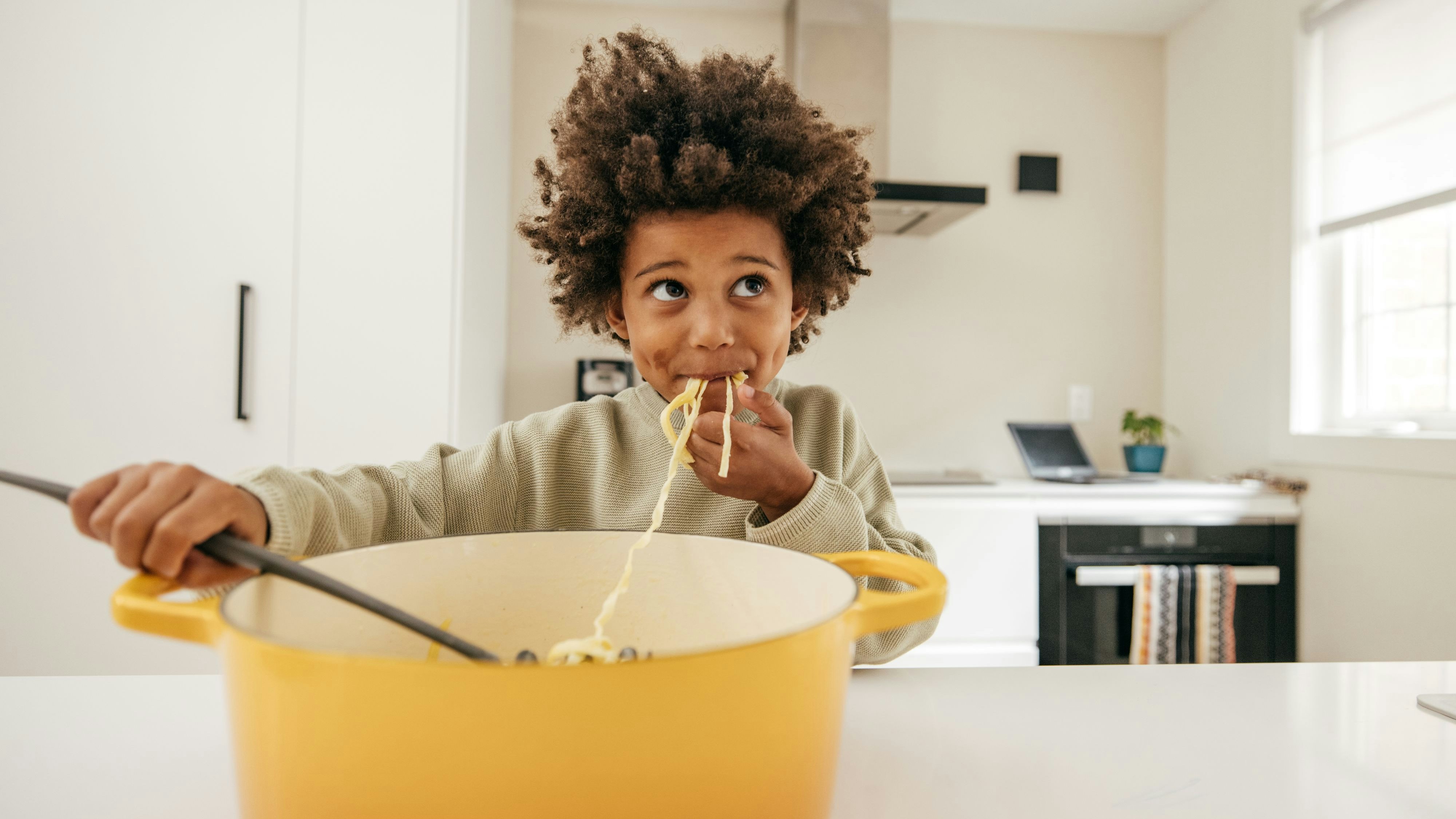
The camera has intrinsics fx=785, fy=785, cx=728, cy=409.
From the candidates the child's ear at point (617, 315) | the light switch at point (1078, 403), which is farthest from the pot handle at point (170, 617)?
the light switch at point (1078, 403)

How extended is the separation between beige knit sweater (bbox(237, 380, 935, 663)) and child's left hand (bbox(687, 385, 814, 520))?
0.02m

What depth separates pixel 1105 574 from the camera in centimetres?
201

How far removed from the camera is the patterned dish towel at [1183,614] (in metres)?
2.00

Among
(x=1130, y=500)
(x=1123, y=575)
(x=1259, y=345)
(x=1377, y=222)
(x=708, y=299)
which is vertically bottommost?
(x=1123, y=575)

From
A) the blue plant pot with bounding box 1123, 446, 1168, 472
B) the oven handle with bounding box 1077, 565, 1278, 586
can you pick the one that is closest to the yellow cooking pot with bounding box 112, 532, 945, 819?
the oven handle with bounding box 1077, 565, 1278, 586

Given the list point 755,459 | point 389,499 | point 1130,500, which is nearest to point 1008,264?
point 1130,500

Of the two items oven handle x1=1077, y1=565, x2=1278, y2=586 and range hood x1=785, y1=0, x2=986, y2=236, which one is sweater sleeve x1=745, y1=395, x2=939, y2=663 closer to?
oven handle x1=1077, y1=565, x2=1278, y2=586

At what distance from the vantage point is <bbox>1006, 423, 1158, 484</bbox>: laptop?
7.50 feet

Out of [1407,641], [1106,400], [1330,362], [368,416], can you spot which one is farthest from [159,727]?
[1106,400]

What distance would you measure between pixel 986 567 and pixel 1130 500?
424 mm

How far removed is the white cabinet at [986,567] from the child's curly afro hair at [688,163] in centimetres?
119

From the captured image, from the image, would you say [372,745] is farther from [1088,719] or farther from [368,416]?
[368,416]

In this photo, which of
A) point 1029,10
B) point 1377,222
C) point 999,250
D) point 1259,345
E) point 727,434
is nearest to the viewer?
point 727,434

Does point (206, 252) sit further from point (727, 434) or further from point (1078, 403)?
point (1078, 403)
